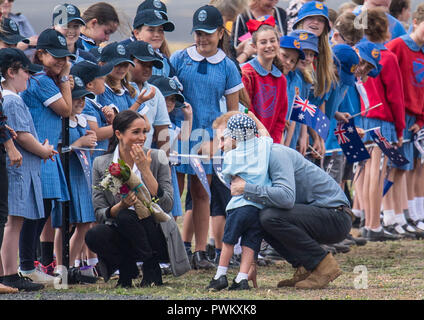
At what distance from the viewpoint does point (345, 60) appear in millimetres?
9695

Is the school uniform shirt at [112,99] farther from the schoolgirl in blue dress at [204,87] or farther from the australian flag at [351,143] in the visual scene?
the australian flag at [351,143]

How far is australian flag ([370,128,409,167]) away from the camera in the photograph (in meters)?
10.4

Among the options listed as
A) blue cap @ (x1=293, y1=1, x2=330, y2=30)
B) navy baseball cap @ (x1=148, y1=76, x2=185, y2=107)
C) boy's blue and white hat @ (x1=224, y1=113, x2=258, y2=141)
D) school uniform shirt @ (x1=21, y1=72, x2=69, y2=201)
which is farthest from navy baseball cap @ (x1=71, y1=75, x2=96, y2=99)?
blue cap @ (x1=293, y1=1, x2=330, y2=30)

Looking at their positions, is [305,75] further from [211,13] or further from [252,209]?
[252,209]

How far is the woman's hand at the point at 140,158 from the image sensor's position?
6.90 meters

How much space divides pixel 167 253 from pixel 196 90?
1813mm

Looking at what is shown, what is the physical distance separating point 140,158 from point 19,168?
0.85 meters

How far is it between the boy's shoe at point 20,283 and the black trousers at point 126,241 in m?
0.48

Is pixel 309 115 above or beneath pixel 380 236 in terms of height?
above

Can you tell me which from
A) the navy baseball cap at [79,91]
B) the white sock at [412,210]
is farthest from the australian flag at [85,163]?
the white sock at [412,210]

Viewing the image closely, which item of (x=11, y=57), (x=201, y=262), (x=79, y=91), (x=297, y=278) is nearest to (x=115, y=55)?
(x=79, y=91)

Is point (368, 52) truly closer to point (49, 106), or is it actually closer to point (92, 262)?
point (92, 262)
